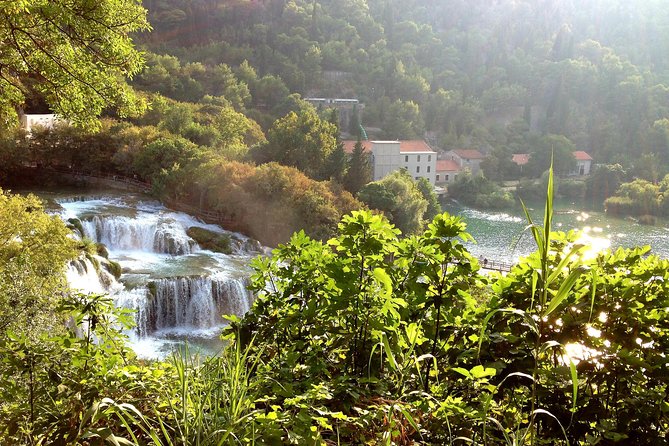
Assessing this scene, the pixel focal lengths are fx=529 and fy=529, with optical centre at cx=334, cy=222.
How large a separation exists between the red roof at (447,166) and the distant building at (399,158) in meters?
4.66

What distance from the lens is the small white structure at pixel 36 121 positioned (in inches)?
958

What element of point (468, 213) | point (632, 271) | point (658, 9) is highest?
point (658, 9)

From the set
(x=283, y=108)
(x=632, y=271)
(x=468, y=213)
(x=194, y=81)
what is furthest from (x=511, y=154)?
(x=632, y=271)

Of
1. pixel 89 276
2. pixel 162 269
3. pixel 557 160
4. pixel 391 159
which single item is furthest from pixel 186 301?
pixel 557 160

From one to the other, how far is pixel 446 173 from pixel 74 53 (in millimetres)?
40330

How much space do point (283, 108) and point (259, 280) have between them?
43517 mm

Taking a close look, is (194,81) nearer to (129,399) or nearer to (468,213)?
(468,213)

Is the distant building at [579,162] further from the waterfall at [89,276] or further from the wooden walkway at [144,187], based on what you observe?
the waterfall at [89,276]

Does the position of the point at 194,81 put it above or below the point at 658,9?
below

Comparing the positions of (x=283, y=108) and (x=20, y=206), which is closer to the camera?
(x=20, y=206)

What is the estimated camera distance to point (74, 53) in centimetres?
489

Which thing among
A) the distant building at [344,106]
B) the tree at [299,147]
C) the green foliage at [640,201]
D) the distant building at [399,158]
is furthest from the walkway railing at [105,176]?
the distant building at [344,106]

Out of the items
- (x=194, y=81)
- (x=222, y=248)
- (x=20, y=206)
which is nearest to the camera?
(x=20, y=206)

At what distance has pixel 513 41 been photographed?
246 feet
